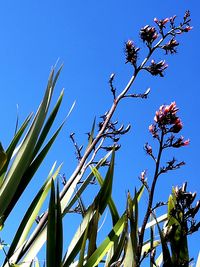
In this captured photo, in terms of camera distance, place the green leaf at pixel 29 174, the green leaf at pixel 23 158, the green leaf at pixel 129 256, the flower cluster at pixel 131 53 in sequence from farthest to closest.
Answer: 1. the flower cluster at pixel 131 53
2. the green leaf at pixel 29 174
3. the green leaf at pixel 23 158
4. the green leaf at pixel 129 256

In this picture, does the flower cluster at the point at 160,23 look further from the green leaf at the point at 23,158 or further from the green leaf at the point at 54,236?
the green leaf at the point at 54,236

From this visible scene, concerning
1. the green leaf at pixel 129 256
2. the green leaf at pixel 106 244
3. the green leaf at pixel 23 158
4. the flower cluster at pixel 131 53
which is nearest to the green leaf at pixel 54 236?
the green leaf at pixel 106 244

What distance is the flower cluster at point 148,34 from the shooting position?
3176 mm

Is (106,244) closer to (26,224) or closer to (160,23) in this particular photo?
(26,224)

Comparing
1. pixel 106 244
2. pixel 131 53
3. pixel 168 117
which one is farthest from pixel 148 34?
pixel 106 244

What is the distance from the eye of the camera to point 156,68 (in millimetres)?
3223

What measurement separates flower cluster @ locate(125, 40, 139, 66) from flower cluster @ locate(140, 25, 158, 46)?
0.12m

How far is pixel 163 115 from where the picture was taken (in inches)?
76.6

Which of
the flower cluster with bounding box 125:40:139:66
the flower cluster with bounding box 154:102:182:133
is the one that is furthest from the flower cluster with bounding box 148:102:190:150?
the flower cluster with bounding box 125:40:139:66

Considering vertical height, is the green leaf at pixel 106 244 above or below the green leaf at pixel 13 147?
below

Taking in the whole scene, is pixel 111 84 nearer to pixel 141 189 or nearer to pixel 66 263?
pixel 141 189

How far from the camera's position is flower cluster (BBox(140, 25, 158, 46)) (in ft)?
10.4

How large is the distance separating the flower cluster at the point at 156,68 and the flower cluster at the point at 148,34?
144 mm

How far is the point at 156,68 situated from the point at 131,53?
220 mm
